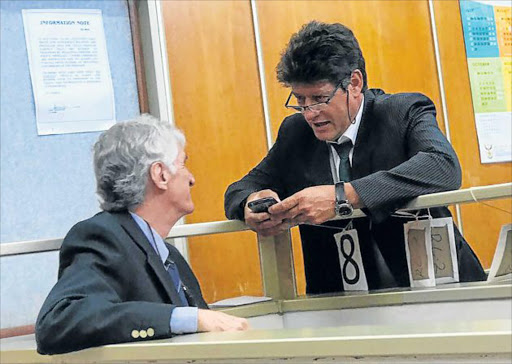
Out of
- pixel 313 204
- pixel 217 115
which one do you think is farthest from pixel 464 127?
pixel 313 204

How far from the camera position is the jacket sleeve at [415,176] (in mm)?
2578

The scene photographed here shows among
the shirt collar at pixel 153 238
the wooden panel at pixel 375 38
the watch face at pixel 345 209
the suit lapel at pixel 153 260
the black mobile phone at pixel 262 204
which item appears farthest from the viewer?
the wooden panel at pixel 375 38

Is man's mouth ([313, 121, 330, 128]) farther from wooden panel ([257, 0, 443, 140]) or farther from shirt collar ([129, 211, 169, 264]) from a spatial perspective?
wooden panel ([257, 0, 443, 140])

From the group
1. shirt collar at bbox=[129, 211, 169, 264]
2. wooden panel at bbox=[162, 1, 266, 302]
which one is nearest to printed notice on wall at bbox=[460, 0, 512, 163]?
wooden panel at bbox=[162, 1, 266, 302]

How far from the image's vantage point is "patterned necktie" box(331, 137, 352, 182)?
A: 2.93 m

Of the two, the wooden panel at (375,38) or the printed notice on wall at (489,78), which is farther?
the printed notice on wall at (489,78)

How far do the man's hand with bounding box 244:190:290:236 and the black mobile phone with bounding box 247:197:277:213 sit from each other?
12 millimetres

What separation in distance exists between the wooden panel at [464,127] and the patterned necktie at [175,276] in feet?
9.21

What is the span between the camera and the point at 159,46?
13.8 feet

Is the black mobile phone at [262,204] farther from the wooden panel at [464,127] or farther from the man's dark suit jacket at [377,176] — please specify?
the wooden panel at [464,127]

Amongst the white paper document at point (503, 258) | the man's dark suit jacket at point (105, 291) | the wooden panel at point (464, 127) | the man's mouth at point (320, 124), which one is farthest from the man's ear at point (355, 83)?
the wooden panel at point (464, 127)

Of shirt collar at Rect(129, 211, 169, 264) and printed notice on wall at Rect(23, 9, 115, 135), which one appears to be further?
printed notice on wall at Rect(23, 9, 115, 135)

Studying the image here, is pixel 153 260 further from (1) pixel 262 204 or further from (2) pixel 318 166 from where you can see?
(2) pixel 318 166

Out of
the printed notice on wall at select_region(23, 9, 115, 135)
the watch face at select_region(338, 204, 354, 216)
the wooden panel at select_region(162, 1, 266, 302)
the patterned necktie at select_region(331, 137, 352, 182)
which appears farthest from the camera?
the wooden panel at select_region(162, 1, 266, 302)
